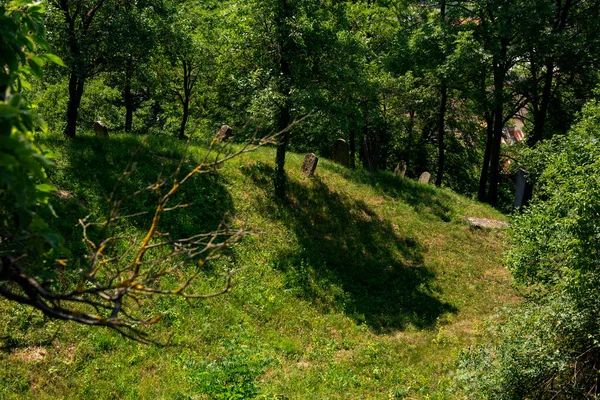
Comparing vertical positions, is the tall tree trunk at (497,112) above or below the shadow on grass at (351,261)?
above

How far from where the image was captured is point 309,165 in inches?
882

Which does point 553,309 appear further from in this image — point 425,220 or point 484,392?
point 425,220

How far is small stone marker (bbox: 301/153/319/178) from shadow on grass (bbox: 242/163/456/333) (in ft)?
1.16

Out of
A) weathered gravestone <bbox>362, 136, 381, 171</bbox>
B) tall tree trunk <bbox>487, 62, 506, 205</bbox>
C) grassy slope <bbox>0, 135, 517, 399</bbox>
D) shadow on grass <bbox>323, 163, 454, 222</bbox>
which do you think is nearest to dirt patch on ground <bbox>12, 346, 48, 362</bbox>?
grassy slope <bbox>0, 135, 517, 399</bbox>

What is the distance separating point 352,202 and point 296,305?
25.2ft

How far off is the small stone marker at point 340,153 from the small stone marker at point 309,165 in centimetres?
456

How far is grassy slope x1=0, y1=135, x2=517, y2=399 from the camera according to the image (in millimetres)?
10930

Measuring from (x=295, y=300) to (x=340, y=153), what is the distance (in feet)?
40.9

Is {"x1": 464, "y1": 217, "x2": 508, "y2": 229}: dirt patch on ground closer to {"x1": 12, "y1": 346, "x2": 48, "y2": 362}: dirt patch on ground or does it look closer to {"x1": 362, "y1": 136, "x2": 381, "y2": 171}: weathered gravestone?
{"x1": 362, "y1": 136, "x2": 381, "y2": 171}: weathered gravestone

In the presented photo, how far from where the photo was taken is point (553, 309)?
35.4ft

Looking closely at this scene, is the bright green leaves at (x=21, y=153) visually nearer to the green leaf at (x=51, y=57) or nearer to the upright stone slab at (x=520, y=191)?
the green leaf at (x=51, y=57)

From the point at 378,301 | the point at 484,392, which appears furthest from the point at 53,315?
the point at 378,301

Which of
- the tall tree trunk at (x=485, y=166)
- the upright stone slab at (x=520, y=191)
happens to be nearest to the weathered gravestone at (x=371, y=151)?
the tall tree trunk at (x=485, y=166)

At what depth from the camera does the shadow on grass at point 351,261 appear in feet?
54.5
